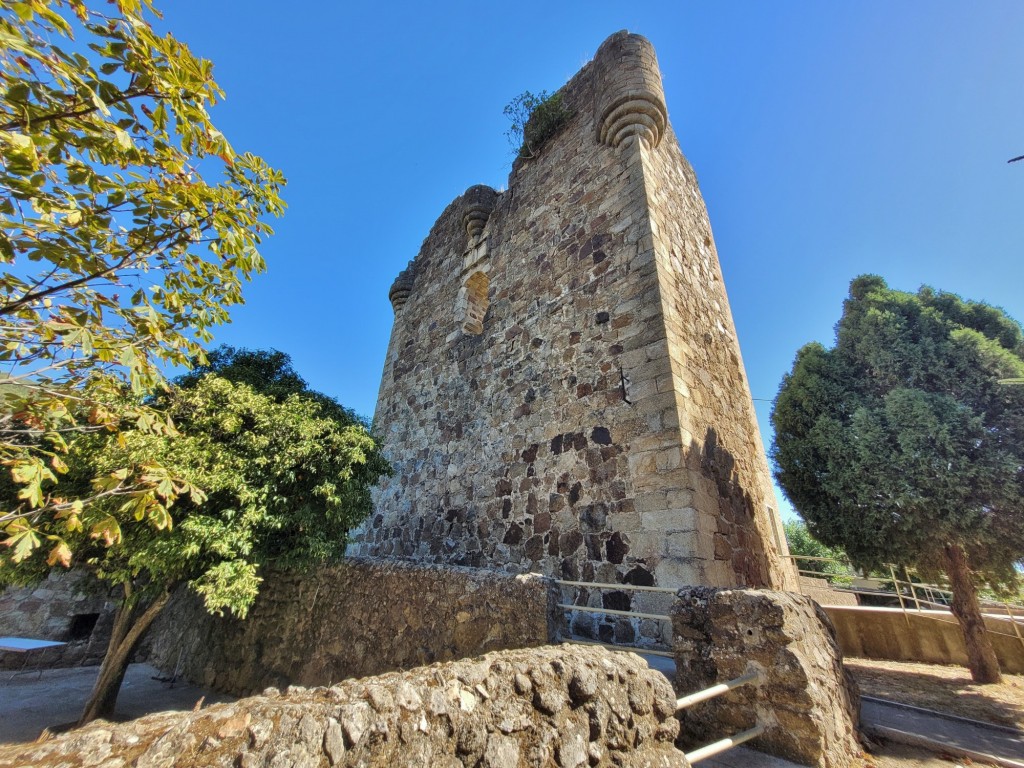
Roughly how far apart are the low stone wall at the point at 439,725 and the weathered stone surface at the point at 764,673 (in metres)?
0.47

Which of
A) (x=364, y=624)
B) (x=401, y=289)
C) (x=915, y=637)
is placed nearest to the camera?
(x=364, y=624)

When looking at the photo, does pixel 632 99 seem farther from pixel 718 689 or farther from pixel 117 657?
pixel 117 657

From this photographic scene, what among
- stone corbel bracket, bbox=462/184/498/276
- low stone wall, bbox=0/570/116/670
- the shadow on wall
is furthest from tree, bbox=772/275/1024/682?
low stone wall, bbox=0/570/116/670

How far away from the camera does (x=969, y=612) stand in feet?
21.0

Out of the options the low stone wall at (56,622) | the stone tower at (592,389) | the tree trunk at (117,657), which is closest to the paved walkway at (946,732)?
the stone tower at (592,389)

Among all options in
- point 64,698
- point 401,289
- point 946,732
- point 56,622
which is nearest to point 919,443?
point 946,732

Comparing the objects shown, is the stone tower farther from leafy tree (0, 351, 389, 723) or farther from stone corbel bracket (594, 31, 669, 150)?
leafy tree (0, 351, 389, 723)

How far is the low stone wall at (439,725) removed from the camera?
128 cm

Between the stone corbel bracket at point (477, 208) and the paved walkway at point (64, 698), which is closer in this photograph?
the paved walkway at point (64, 698)

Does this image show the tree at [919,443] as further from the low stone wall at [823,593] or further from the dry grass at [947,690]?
the low stone wall at [823,593]

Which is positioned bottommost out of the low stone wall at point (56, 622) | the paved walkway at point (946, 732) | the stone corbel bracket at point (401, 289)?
the low stone wall at point (56, 622)

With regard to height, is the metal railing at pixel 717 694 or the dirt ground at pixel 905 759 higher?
the metal railing at pixel 717 694

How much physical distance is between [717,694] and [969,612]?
7.00 metres

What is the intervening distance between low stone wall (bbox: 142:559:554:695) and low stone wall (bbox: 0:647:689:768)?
109 centimetres
